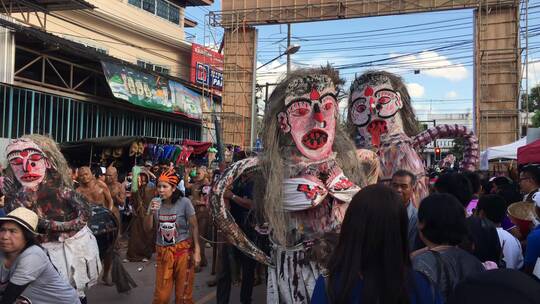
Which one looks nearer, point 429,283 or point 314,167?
point 429,283

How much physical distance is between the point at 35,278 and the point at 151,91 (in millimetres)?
14277

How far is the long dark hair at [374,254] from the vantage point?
1796 millimetres

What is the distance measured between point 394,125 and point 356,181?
160 cm

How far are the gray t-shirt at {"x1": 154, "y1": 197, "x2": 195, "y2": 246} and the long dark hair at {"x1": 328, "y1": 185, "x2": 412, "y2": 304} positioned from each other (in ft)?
11.2

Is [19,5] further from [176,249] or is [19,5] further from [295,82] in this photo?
[295,82]

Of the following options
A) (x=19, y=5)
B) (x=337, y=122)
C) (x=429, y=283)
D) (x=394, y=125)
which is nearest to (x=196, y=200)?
(x=394, y=125)

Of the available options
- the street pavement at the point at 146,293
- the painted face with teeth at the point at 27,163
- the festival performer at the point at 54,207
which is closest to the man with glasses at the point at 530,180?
the street pavement at the point at 146,293

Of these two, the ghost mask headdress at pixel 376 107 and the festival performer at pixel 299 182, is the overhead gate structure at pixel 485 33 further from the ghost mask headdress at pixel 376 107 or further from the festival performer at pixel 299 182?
the festival performer at pixel 299 182

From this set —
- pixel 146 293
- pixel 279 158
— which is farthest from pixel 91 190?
pixel 279 158

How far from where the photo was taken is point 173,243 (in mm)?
5051

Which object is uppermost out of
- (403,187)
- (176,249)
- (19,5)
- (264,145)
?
(19,5)

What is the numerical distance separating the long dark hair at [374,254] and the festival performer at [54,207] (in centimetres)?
295

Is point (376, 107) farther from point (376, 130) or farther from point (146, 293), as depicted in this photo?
point (146, 293)

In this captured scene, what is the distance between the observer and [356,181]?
3.97m
